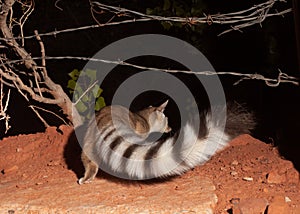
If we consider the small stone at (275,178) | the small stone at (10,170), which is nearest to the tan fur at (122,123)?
the small stone at (10,170)

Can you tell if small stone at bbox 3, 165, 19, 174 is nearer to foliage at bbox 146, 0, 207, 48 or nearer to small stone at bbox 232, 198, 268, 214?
foliage at bbox 146, 0, 207, 48

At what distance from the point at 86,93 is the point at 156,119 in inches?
45.2

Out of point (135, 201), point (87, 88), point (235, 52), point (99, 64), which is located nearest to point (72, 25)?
point (99, 64)

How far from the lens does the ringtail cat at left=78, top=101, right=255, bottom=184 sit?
3.74 meters

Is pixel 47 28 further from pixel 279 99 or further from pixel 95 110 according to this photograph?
pixel 279 99

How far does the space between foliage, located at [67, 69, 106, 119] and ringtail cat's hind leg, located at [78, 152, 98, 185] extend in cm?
108

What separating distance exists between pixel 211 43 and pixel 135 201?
7.66 ft

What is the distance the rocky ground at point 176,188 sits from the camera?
3465 mm

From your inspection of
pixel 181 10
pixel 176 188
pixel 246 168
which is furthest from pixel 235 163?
pixel 181 10

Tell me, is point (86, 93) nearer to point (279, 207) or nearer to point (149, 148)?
point (149, 148)

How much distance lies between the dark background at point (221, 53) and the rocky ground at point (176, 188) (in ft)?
1.04

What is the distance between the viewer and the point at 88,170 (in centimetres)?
425

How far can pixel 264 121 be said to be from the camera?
4.84 metres

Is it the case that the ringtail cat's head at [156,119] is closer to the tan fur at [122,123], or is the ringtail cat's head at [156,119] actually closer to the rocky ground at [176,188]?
the tan fur at [122,123]
